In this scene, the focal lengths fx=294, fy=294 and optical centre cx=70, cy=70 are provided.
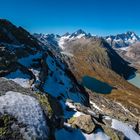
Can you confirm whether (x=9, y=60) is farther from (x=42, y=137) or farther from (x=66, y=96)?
(x=42, y=137)

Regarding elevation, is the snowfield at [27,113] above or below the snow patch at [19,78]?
below

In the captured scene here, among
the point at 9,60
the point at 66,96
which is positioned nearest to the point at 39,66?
the point at 66,96

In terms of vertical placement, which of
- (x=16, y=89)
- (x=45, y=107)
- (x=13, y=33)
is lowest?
(x=45, y=107)

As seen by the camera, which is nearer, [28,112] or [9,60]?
[28,112]

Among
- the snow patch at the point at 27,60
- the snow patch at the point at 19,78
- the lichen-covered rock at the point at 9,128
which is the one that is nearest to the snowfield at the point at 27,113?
the lichen-covered rock at the point at 9,128

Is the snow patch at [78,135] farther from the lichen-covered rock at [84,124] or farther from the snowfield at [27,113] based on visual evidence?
the snowfield at [27,113]

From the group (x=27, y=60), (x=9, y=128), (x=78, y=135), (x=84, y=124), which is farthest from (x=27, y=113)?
(x=27, y=60)

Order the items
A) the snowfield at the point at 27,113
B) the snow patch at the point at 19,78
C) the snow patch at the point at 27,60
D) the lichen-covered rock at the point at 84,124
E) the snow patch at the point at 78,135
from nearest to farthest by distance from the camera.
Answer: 1. the snowfield at the point at 27,113
2. the snow patch at the point at 78,135
3. the lichen-covered rock at the point at 84,124
4. the snow patch at the point at 19,78
5. the snow patch at the point at 27,60
